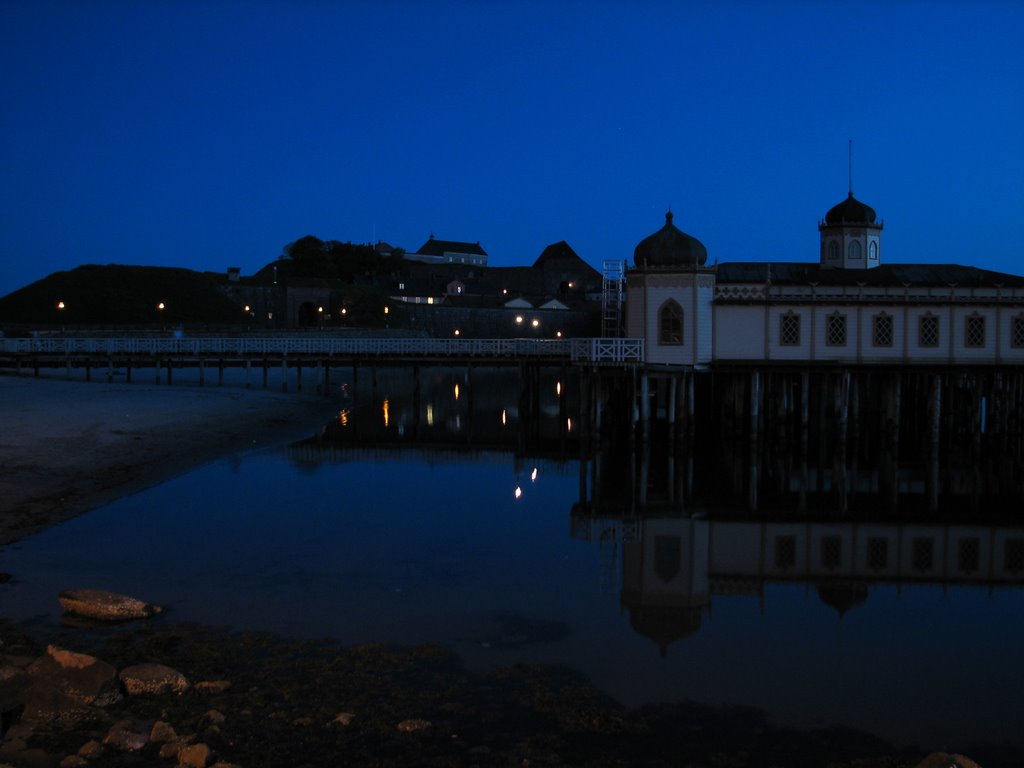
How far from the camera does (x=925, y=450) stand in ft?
105

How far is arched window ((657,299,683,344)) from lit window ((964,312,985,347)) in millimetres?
9565

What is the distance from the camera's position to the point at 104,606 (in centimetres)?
1239

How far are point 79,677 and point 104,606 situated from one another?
10.0 feet

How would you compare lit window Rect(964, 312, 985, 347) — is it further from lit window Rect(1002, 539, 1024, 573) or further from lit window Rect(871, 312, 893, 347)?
lit window Rect(1002, 539, 1024, 573)

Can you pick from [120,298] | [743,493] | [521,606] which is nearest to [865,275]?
[743,493]

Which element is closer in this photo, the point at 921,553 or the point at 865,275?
the point at 921,553

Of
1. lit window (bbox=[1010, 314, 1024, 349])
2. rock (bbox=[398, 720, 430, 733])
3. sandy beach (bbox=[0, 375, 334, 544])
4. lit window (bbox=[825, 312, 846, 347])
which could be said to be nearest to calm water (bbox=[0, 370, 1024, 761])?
sandy beach (bbox=[0, 375, 334, 544])

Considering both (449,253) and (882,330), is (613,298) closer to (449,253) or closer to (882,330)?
(882,330)

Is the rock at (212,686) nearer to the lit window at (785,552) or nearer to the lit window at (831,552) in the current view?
the lit window at (785,552)

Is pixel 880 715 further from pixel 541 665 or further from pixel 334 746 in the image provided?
pixel 334 746

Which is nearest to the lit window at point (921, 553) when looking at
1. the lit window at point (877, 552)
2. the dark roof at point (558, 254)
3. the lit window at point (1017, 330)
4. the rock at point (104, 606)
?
the lit window at point (877, 552)

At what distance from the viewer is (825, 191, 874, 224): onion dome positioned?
3700 centimetres

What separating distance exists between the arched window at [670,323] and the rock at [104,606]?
70.4ft

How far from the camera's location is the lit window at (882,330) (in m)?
31.4
